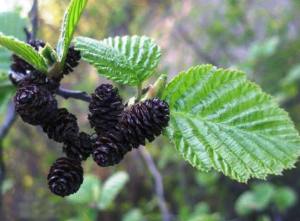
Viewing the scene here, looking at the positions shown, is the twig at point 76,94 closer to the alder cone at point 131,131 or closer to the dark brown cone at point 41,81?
the dark brown cone at point 41,81

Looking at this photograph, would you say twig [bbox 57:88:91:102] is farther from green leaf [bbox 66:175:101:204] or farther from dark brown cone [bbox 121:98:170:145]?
green leaf [bbox 66:175:101:204]

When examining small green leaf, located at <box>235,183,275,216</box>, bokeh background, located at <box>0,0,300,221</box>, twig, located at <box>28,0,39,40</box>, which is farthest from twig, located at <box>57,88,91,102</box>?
bokeh background, located at <box>0,0,300,221</box>

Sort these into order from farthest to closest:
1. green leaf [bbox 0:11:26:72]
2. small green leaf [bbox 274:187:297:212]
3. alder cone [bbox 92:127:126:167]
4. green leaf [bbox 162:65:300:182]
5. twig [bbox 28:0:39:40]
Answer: small green leaf [bbox 274:187:297:212] → twig [bbox 28:0:39:40] → green leaf [bbox 0:11:26:72] → green leaf [bbox 162:65:300:182] → alder cone [bbox 92:127:126:167]

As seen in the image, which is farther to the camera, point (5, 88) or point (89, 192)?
point (89, 192)

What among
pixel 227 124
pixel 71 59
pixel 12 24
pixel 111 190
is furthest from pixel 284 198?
pixel 71 59

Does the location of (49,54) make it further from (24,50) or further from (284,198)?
(284,198)

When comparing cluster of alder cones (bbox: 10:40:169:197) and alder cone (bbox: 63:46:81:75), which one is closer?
cluster of alder cones (bbox: 10:40:169:197)

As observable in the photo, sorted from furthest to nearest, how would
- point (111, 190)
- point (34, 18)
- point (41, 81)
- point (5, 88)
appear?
point (111, 190), point (34, 18), point (5, 88), point (41, 81)
